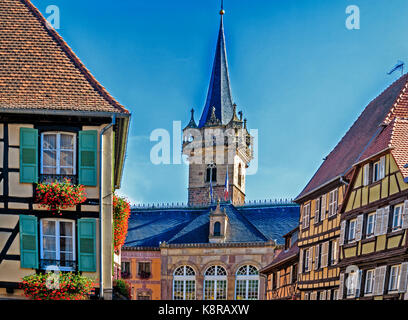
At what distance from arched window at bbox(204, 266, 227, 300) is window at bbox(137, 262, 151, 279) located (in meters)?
4.65

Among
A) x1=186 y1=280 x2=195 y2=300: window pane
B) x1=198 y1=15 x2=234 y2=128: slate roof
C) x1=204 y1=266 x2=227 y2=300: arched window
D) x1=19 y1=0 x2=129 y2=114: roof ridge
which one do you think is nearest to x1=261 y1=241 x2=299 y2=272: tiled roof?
x1=204 y1=266 x2=227 y2=300: arched window

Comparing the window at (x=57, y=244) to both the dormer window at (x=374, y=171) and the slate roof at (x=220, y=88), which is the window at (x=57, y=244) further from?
the slate roof at (x=220, y=88)

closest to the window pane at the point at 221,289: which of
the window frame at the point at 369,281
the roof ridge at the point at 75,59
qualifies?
the window frame at the point at 369,281

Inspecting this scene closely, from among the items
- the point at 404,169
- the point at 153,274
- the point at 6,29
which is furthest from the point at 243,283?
the point at 6,29

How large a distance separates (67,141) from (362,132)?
1419cm

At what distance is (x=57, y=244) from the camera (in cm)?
1811

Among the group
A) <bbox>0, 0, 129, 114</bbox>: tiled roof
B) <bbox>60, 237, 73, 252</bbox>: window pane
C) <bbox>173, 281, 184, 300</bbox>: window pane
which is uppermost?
<bbox>0, 0, 129, 114</bbox>: tiled roof

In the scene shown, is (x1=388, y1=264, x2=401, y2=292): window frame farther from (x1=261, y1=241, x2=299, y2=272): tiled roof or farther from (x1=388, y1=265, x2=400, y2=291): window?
(x1=261, y1=241, x2=299, y2=272): tiled roof

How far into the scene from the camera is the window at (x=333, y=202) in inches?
1121

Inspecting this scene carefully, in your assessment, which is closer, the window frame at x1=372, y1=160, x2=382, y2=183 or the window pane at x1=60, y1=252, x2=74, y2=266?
the window pane at x1=60, y1=252, x2=74, y2=266

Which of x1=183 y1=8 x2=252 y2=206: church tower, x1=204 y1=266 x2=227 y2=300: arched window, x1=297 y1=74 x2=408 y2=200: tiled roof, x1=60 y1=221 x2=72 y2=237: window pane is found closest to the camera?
x1=60 y1=221 x2=72 y2=237: window pane

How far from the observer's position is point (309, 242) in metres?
31.0

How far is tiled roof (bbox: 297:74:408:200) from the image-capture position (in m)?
27.1

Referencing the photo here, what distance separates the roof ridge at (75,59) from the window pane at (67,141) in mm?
1356
